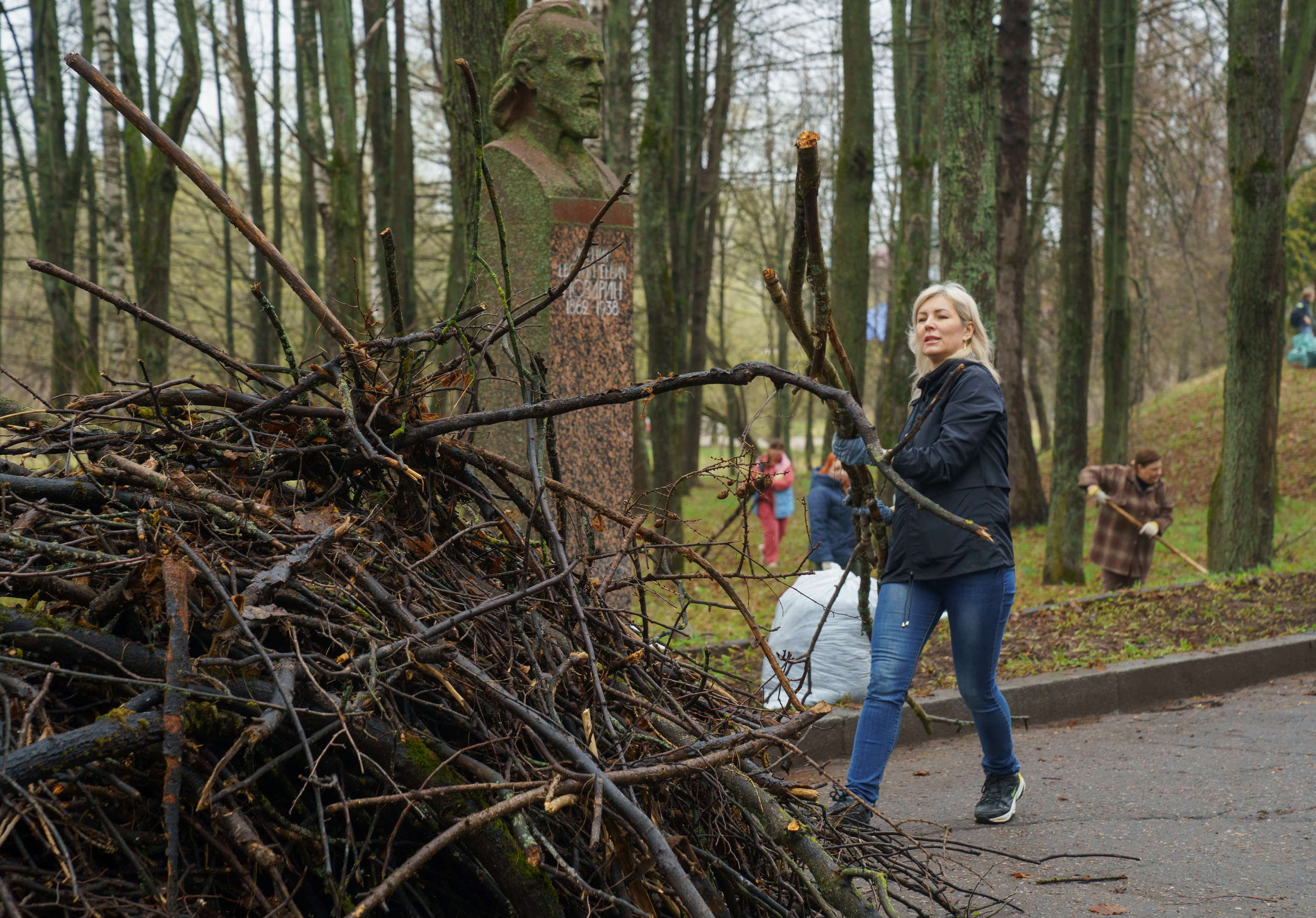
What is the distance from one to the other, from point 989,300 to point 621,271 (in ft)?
10.1

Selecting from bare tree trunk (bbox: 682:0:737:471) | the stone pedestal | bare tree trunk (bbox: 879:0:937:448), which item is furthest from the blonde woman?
bare tree trunk (bbox: 682:0:737:471)

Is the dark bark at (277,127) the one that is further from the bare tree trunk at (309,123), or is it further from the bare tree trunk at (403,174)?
the bare tree trunk at (403,174)

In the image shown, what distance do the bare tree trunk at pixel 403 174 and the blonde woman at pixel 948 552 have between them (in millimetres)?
11204

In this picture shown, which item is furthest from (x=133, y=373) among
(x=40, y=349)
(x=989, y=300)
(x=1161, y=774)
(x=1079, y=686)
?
(x=1161, y=774)

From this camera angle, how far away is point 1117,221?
15.5m

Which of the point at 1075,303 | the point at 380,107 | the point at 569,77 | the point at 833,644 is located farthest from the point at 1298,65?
the point at 380,107

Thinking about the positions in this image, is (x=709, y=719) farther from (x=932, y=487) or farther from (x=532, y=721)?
(x=932, y=487)

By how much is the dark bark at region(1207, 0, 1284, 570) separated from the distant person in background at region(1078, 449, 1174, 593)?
2.06 feet

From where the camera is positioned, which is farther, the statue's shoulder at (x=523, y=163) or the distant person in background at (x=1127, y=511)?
the distant person in background at (x=1127, y=511)

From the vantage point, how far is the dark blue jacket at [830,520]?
998cm

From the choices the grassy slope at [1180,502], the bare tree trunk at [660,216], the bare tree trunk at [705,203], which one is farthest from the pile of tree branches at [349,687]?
the bare tree trunk at [705,203]

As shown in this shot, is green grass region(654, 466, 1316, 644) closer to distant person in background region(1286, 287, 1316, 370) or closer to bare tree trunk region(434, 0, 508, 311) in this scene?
bare tree trunk region(434, 0, 508, 311)

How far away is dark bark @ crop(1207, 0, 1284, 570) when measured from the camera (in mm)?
9969

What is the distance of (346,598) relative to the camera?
6.70ft
